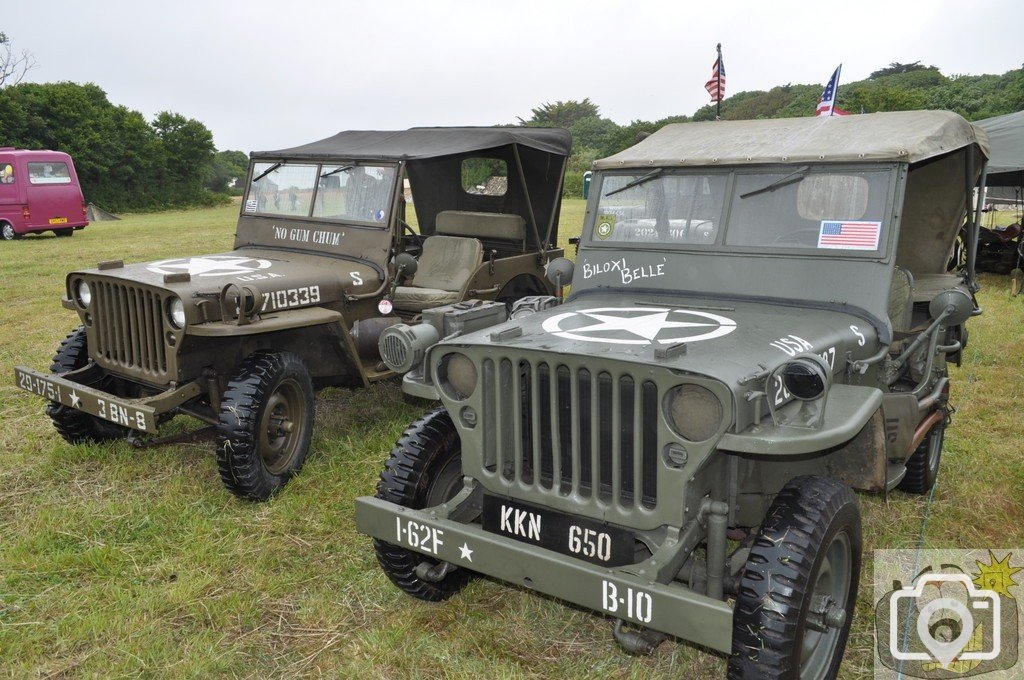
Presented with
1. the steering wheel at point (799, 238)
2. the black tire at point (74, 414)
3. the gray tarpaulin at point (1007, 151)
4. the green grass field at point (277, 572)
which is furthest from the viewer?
the gray tarpaulin at point (1007, 151)

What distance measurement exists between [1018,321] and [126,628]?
30.4ft

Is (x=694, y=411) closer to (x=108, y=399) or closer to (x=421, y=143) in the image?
(x=108, y=399)

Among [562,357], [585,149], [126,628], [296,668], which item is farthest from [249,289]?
[585,149]

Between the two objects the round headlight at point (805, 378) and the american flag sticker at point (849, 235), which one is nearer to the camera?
the round headlight at point (805, 378)

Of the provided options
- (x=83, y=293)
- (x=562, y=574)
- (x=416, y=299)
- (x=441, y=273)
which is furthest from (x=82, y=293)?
(x=562, y=574)

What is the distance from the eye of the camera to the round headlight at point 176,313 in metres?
4.39

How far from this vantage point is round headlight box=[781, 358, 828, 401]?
96.9 inches

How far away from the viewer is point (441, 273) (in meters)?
6.34

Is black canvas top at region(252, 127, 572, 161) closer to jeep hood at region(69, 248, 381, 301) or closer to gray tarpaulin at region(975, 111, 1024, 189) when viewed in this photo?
jeep hood at region(69, 248, 381, 301)

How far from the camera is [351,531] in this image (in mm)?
4180

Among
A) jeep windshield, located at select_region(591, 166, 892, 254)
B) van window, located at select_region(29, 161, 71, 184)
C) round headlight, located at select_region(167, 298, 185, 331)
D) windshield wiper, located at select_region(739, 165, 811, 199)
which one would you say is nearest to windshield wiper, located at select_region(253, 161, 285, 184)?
round headlight, located at select_region(167, 298, 185, 331)

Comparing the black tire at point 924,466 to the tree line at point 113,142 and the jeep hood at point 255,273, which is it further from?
the tree line at point 113,142

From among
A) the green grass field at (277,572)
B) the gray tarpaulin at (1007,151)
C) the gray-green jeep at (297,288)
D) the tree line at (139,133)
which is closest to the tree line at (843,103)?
the tree line at (139,133)

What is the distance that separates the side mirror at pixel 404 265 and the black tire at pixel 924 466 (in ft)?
10.8
